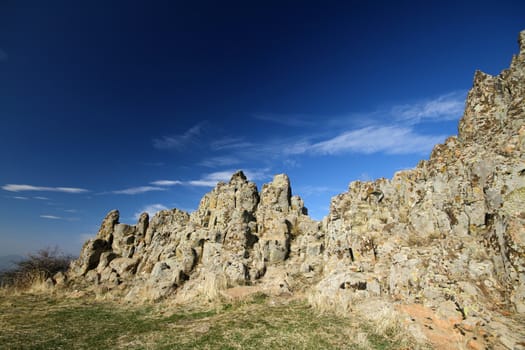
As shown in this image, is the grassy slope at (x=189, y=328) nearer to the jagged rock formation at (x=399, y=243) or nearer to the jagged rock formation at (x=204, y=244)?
the jagged rock formation at (x=399, y=243)

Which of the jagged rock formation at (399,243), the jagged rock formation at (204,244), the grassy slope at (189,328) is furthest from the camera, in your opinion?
the jagged rock formation at (204,244)

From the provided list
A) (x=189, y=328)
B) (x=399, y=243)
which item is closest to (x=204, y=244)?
(x=189, y=328)

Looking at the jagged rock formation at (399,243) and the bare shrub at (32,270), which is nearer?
the jagged rock formation at (399,243)

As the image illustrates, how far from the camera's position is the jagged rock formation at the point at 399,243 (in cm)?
1071

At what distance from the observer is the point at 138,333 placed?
11.1 meters

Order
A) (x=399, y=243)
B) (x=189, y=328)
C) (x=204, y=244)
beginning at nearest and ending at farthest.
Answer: (x=189, y=328) → (x=399, y=243) → (x=204, y=244)

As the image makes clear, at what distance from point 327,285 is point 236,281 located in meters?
6.67

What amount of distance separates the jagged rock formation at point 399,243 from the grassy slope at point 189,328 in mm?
1985

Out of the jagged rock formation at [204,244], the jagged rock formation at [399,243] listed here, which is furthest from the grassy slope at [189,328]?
the jagged rock formation at [204,244]

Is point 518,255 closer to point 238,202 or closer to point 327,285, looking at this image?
point 327,285

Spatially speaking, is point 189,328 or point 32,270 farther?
point 32,270

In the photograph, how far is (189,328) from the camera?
440 inches

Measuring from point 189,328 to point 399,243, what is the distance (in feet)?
43.2

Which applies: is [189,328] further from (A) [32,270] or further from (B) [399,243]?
(A) [32,270]
